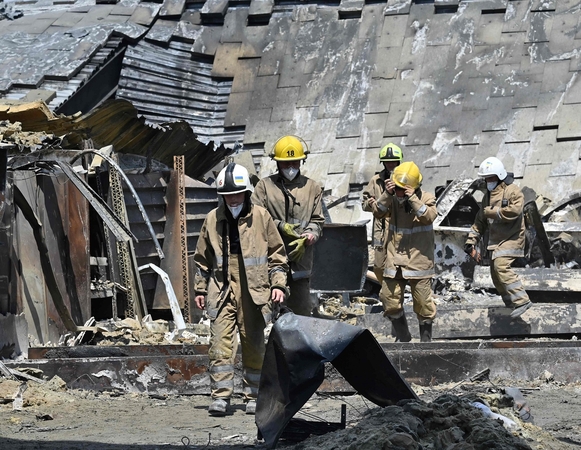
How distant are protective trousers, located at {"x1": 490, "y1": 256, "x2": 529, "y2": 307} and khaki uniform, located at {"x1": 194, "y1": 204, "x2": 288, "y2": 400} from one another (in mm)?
3545

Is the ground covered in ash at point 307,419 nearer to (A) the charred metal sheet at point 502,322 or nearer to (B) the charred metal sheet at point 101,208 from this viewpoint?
(B) the charred metal sheet at point 101,208

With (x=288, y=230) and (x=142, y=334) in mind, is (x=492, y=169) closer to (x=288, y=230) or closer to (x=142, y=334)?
(x=288, y=230)

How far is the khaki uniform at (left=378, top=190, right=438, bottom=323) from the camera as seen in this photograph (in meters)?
10.0

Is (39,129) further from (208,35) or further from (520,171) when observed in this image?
(208,35)

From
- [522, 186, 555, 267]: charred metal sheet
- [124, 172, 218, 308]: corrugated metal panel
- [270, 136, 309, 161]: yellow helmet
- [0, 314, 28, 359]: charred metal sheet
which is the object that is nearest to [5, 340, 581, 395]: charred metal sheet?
[0, 314, 28, 359]: charred metal sheet

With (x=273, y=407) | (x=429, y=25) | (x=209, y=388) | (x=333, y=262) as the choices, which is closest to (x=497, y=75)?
(x=429, y=25)

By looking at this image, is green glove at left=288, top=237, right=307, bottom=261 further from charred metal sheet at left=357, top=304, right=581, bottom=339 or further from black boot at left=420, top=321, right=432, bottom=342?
charred metal sheet at left=357, top=304, right=581, bottom=339

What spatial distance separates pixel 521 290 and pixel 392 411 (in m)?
5.22

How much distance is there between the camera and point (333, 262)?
1152cm

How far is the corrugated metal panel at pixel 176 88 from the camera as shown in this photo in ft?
59.4

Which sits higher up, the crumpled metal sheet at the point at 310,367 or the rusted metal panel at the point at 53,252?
the rusted metal panel at the point at 53,252

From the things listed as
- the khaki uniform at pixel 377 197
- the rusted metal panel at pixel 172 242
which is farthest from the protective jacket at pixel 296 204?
the rusted metal panel at pixel 172 242

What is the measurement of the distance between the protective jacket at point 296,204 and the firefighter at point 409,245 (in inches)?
52.0

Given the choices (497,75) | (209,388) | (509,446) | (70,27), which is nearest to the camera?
(509,446)
